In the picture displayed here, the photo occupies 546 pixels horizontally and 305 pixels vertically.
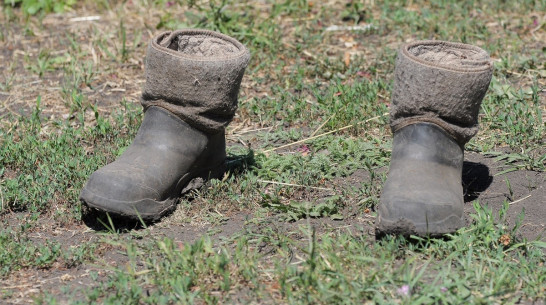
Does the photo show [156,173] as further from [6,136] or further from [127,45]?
[127,45]

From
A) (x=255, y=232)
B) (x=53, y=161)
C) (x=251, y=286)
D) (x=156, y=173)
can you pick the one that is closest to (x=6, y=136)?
(x=53, y=161)

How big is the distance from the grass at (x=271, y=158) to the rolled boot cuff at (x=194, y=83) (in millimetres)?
332

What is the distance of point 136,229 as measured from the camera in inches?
122

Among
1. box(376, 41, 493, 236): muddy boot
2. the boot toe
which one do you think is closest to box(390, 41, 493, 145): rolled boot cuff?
box(376, 41, 493, 236): muddy boot

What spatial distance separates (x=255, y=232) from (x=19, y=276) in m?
0.86

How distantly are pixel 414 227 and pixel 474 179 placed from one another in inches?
29.6

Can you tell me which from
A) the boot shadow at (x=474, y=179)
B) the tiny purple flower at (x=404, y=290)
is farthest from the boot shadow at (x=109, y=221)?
the boot shadow at (x=474, y=179)

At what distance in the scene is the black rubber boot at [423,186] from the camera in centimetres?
281

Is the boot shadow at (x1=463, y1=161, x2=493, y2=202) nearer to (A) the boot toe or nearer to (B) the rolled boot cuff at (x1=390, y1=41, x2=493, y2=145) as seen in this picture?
(B) the rolled boot cuff at (x1=390, y1=41, x2=493, y2=145)

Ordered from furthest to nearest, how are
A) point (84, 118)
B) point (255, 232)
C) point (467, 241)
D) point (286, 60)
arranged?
point (286, 60) → point (84, 118) → point (255, 232) → point (467, 241)

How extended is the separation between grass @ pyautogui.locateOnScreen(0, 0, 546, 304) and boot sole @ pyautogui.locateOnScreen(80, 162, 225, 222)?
4cm

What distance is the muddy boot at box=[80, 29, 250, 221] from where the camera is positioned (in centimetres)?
301

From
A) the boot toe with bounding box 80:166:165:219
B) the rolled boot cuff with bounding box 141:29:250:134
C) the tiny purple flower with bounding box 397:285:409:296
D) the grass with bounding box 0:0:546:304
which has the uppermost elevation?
the rolled boot cuff with bounding box 141:29:250:134

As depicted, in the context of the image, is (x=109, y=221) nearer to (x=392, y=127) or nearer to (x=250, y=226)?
(x=250, y=226)
